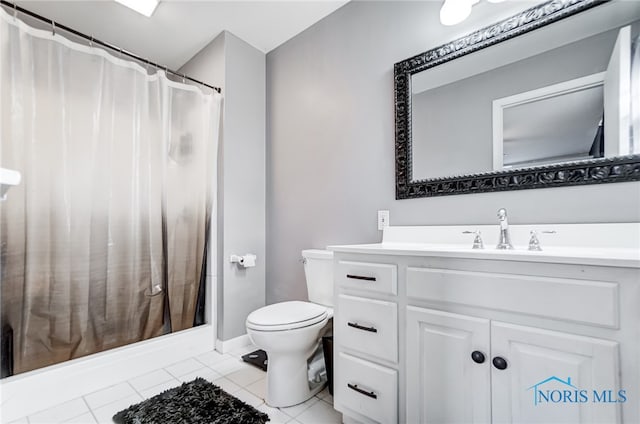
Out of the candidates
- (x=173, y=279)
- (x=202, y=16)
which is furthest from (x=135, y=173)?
(x=202, y=16)

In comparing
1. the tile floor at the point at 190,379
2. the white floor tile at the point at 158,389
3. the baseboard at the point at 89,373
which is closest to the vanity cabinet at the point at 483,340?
the tile floor at the point at 190,379

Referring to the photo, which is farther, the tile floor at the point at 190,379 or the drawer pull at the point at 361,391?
the tile floor at the point at 190,379

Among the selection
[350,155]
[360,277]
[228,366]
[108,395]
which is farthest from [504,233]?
[108,395]

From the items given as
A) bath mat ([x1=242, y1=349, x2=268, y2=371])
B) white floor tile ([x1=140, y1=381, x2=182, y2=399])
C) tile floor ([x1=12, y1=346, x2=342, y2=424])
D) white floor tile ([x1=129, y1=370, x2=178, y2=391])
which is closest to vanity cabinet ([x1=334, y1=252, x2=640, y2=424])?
tile floor ([x1=12, y1=346, x2=342, y2=424])

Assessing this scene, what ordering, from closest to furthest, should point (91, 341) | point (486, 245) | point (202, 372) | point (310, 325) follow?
point (486, 245) < point (310, 325) < point (91, 341) < point (202, 372)

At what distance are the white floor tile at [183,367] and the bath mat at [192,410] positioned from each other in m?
0.23

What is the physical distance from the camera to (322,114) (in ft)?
6.70

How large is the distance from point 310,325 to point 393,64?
1524 mm

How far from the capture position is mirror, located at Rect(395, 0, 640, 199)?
42.8 inches

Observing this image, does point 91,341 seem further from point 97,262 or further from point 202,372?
point 202,372

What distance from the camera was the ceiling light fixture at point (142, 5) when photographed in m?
1.87

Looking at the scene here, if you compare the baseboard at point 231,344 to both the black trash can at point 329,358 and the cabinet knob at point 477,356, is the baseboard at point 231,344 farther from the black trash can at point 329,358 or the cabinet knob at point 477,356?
the cabinet knob at point 477,356

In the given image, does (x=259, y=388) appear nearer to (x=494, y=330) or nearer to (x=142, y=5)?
(x=494, y=330)

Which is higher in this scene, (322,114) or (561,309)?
(322,114)
